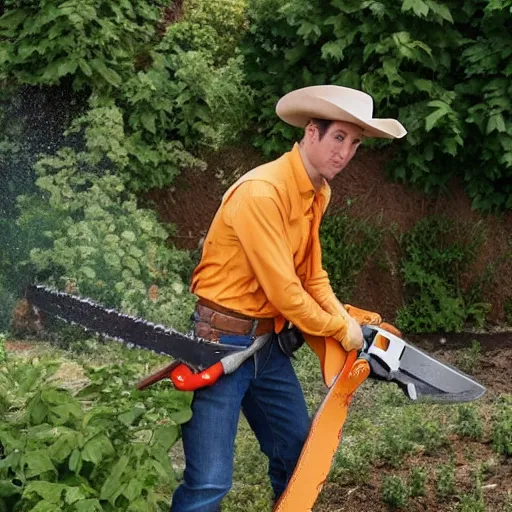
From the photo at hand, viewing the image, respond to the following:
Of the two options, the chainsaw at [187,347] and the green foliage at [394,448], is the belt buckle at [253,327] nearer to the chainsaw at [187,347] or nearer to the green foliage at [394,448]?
the chainsaw at [187,347]

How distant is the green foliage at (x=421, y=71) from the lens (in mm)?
6871

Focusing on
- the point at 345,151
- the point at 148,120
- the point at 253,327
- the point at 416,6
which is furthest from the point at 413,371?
the point at 148,120

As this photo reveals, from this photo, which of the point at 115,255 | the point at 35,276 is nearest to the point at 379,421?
the point at 115,255

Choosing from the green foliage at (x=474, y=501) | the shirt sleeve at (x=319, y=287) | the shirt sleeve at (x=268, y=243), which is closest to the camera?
the shirt sleeve at (x=268, y=243)

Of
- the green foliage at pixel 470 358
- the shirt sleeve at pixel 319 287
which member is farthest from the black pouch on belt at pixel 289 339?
the green foliage at pixel 470 358

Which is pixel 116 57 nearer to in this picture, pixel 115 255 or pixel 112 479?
pixel 115 255

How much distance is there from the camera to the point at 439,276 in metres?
7.41

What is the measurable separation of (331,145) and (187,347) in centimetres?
79

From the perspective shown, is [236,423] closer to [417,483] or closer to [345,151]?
[345,151]

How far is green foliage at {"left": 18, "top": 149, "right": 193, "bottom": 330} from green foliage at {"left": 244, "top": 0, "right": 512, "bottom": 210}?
118cm

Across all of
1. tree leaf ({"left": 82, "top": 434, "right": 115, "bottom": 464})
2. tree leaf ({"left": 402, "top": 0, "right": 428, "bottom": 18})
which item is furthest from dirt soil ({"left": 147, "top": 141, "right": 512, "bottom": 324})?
tree leaf ({"left": 82, "top": 434, "right": 115, "bottom": 464})

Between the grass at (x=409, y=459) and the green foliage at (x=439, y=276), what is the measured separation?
5.81 feet

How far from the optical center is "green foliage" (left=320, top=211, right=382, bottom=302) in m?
7.37

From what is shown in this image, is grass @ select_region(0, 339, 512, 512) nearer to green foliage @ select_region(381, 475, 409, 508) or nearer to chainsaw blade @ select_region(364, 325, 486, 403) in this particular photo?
green foliage @ select_region(381, 475, 409, 508)
